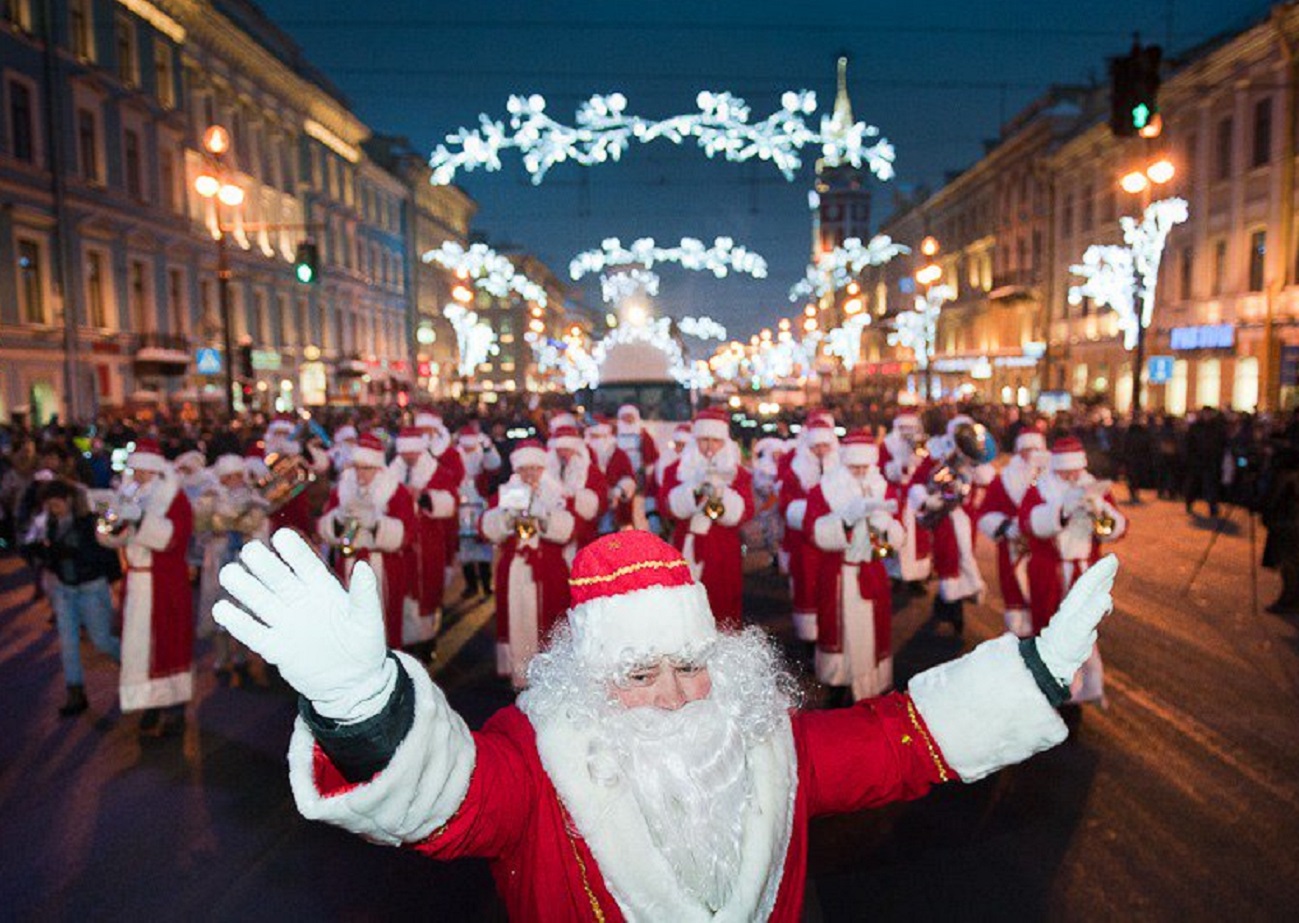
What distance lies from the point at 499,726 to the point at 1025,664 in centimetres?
130

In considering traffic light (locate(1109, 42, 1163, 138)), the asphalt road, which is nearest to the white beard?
the asphalt road

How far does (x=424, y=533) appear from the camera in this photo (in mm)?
9539

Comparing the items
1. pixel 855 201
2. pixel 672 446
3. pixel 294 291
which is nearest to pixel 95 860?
pixel 672 446

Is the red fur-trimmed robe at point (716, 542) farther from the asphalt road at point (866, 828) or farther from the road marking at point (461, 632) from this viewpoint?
the road marking at point (461, 632)

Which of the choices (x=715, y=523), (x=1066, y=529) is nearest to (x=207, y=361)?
(x=715, y=523)

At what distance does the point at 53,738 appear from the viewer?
23.1 feet

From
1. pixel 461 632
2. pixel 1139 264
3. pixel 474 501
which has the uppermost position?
pixel 1139 264

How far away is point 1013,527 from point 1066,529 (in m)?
0.72

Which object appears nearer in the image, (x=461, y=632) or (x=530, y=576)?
(x=530, y=576)

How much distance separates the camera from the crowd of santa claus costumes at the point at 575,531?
693 cm

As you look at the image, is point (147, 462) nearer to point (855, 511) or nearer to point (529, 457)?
point (529, 457)

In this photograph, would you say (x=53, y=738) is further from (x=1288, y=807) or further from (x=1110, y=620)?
(x=1110, y=620)

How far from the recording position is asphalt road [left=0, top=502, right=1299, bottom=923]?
4707 millimetres

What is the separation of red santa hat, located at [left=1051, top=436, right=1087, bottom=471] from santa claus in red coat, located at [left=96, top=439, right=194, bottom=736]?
6.22m
